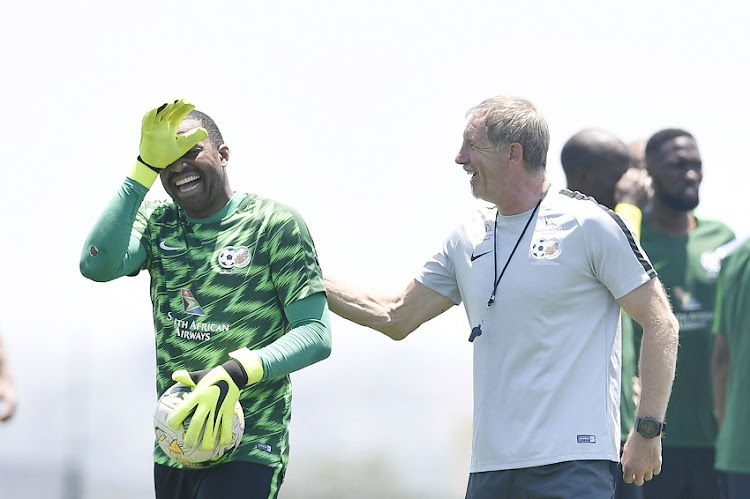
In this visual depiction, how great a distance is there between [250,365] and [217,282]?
48cm

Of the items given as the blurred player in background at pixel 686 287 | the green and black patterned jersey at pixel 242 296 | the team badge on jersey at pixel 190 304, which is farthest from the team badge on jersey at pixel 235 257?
the blurred player in background at pixel 686 287

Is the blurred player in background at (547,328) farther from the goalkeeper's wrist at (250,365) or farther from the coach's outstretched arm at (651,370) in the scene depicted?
the goalkeeper's wrist at (250,365)

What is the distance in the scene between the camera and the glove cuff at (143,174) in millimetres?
5895

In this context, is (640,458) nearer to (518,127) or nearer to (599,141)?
(518,127)

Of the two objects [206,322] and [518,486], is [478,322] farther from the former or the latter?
[206,322]

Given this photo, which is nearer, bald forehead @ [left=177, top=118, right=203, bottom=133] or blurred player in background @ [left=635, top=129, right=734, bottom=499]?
bald forehead @ [left=177, top=118, right=203, bottom=133]

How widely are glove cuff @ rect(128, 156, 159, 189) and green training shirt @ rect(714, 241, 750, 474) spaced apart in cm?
425

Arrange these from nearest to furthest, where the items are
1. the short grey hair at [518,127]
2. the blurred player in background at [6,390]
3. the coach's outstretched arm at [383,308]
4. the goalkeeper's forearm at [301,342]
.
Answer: the goalkeeper's forearm at [301,342] < the short grey hair at [518,127] < the coach's outstretched arm at [383,308] < the blurred player in background at [6,390]

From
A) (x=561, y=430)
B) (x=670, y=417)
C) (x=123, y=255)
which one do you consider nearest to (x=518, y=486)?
(x=561, y=430)

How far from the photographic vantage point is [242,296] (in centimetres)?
575

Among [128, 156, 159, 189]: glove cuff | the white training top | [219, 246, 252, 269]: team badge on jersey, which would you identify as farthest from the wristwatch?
[128, 156, 159, 189]: glove cuff

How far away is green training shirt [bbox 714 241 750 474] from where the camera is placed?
8.43 metres

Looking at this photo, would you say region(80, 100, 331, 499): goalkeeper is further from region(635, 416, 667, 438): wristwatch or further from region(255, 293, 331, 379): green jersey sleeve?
region(635, 416, 667, 438): wristwatch

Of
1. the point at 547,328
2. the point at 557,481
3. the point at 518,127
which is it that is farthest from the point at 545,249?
the point at 557,481
